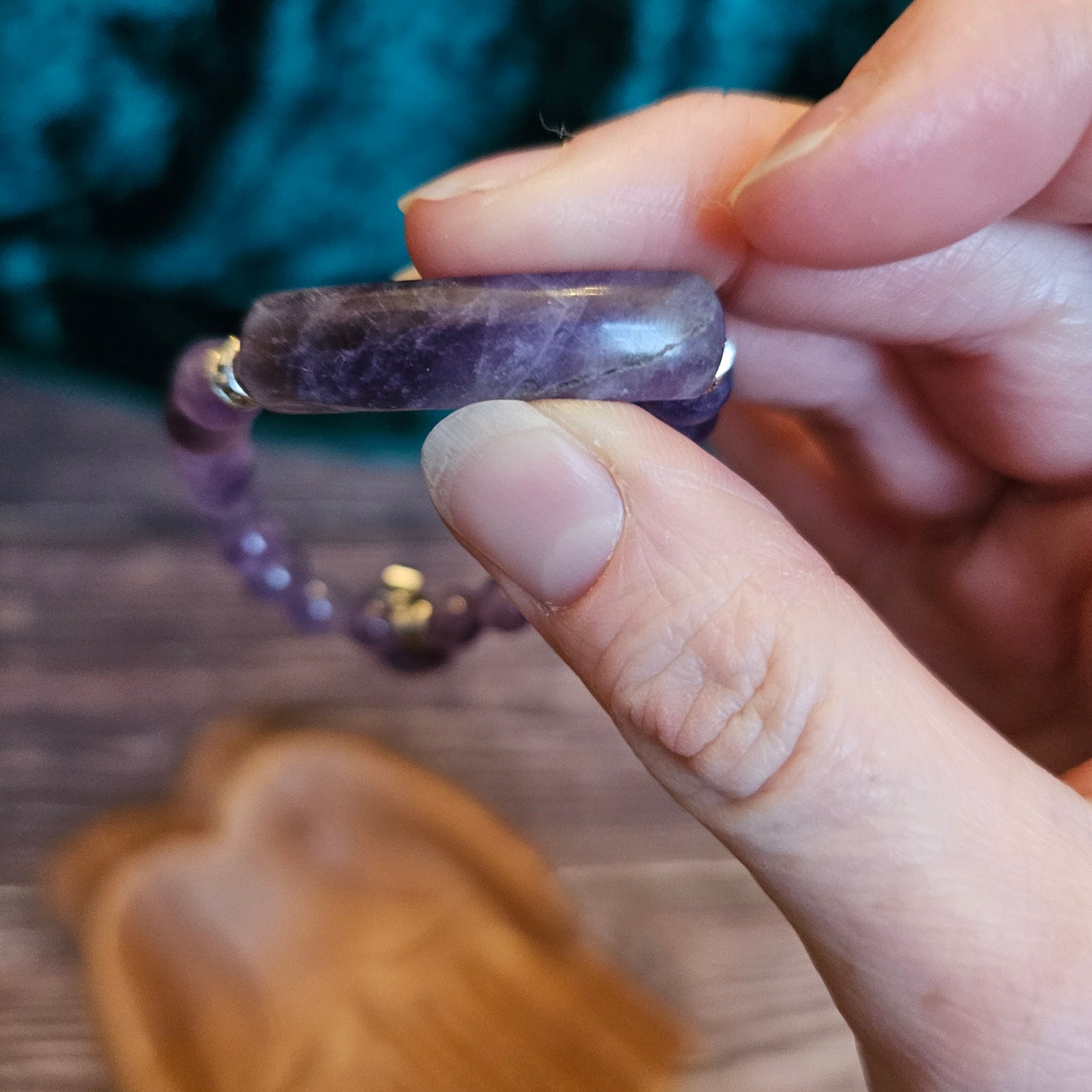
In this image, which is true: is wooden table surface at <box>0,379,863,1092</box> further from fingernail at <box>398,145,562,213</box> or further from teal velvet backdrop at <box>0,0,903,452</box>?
fingernail at <box>398,145,562,213</box>

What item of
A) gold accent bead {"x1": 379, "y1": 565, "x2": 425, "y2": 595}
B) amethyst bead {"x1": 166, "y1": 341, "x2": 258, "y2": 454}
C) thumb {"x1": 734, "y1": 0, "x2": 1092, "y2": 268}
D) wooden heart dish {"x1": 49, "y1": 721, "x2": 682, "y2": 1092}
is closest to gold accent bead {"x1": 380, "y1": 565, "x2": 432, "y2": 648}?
gold accent bead {"x1": 379, "y1": 565, "x2": 425, "y2": 595}

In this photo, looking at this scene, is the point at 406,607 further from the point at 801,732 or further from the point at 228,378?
the point at 801,732

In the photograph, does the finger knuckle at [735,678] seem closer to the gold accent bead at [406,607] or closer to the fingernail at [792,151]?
the fingernail at [792,151]

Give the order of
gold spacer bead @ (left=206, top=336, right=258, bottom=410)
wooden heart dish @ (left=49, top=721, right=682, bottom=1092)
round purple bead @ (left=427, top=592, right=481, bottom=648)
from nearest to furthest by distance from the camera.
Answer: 1. gold spacer bead @ (left=206, top=336, right=258, bottom=410)
2. wooden heart dish @ (left=49, top=721, right=682, bottom=1092)
3. round purple bead @ (left=427, top=592, right=481, bottom=648)

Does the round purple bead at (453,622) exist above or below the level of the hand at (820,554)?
below

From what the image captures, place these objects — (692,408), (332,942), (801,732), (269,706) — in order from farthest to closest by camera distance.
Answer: (269,706) → (332,942) → (692,408) → (801,732)

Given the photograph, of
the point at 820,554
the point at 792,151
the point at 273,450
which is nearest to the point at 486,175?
the point at 792,151

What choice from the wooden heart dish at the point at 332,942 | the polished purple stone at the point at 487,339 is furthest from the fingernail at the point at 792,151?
the wooden heart dish at the point at 332,942
